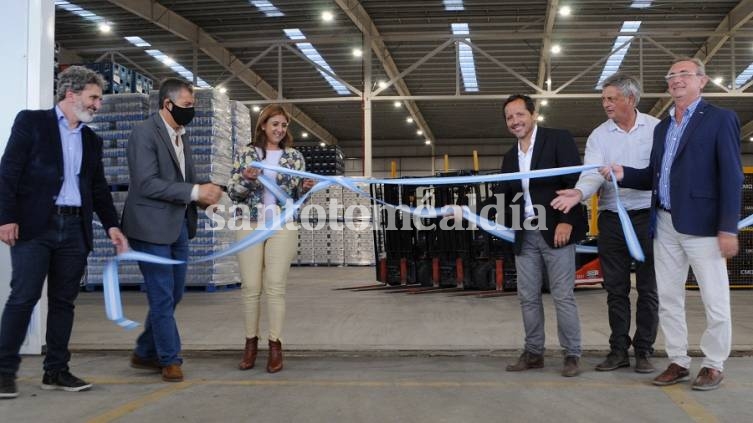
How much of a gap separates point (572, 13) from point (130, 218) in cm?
1335

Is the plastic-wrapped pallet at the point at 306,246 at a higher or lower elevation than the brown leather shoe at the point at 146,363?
higher

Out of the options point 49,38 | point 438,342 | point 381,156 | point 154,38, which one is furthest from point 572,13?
point 381,156

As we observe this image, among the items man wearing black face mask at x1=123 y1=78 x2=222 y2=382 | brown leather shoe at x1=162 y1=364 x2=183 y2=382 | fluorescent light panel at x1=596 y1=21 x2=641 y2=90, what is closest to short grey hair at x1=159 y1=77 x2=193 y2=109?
man wearing black face mask at x1=123 y1=78 x2=222 y2=382

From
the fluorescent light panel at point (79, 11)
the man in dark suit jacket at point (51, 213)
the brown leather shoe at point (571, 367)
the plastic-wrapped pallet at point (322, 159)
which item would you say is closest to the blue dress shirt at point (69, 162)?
the man in dark suit jacket at point (51, 213)

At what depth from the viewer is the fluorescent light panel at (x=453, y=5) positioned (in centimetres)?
1466

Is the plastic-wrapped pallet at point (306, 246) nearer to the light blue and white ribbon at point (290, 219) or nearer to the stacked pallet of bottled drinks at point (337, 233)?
the stacked pallet of bottled drinks at point (337, 233)

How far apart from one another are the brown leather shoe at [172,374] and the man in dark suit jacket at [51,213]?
0.45 meters

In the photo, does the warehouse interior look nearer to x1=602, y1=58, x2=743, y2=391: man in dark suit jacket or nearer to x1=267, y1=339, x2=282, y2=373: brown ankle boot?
x1=267, y1=339, x2=282, y2=373: brown ankle boot

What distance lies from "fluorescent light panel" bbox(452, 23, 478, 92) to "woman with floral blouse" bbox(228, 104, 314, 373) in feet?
41.2

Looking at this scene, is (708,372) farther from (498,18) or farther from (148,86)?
(498,18)

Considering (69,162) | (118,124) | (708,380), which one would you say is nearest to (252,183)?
(69,162)

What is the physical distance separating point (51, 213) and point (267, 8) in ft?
40.2

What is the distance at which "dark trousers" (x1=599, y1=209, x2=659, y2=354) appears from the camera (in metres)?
4.29

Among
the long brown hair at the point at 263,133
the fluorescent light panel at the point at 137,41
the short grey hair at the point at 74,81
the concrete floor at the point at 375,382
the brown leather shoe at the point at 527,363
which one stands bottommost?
the concrete floor at the point at 375,382
